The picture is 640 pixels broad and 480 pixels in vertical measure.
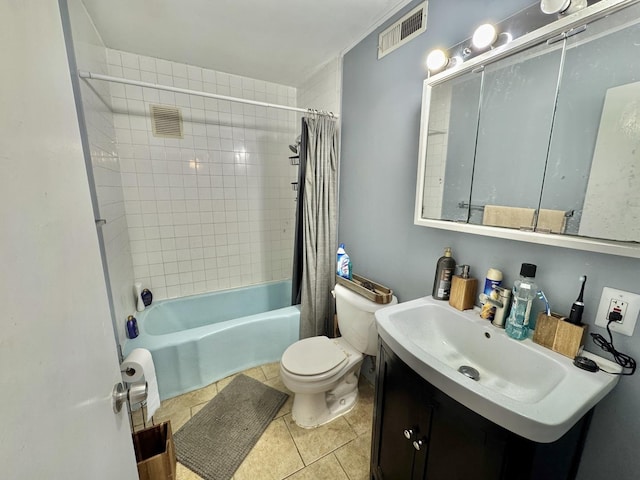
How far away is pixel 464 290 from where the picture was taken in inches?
44.4

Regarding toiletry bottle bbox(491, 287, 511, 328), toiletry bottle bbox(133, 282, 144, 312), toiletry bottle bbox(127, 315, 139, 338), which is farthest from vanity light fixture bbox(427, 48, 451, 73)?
toiletry bottle bbox(133, 282, 144, 312)

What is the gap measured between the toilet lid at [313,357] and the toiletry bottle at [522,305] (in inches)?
35.5

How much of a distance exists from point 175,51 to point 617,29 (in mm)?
2439

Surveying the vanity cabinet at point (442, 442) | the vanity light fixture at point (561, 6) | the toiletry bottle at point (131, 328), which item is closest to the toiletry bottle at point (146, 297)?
the toiletry bottle at point (131, 328)

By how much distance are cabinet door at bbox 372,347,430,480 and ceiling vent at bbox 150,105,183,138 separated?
234cm

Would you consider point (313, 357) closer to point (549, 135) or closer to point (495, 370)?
point (495, 370)

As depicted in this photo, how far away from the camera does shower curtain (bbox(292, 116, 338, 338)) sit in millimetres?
1897

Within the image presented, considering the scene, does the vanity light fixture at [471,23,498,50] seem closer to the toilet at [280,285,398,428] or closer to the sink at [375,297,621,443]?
the sink at [375,297,621,443]

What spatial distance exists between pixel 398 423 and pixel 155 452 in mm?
1139

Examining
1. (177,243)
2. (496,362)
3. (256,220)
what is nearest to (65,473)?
(496,362)

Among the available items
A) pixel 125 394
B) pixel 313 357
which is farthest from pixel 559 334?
pixel 125 394

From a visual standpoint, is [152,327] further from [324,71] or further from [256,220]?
[324,71]

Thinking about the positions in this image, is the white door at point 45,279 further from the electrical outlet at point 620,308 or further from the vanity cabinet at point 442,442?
the electrical outlet at point 620,308

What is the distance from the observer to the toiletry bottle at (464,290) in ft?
3.70
